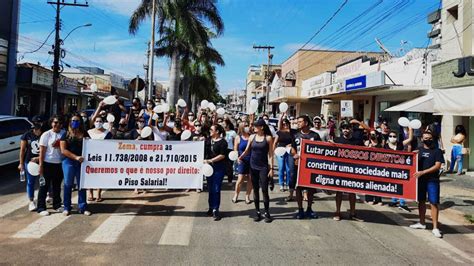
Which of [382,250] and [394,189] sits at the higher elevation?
[394,189]

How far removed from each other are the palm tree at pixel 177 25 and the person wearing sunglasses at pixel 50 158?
665 inches

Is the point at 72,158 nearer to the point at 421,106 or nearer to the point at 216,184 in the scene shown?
the point at 216,184

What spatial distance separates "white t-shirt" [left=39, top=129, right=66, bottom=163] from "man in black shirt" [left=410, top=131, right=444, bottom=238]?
19.8 ft

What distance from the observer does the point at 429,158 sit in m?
6.62

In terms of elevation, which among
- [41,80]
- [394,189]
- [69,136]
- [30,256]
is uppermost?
[41,80]

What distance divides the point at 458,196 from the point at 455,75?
4.36 metres

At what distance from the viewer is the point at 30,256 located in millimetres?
4891

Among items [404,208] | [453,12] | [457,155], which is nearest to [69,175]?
[404,208]

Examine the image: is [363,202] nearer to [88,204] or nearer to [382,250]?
[382,250]

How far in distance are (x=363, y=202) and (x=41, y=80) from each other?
83.7ft

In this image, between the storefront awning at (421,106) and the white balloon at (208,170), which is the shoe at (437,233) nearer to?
the white balloon at (208,170)

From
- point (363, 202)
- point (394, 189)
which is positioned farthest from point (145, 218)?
point (363, 202)

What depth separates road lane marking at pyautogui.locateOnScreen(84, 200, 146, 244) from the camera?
5.65 metres

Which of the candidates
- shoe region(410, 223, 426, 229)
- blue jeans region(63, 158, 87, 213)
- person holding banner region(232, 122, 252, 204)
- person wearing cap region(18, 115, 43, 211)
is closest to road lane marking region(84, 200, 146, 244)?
blue jeans region(63, 158, 87, 213)
